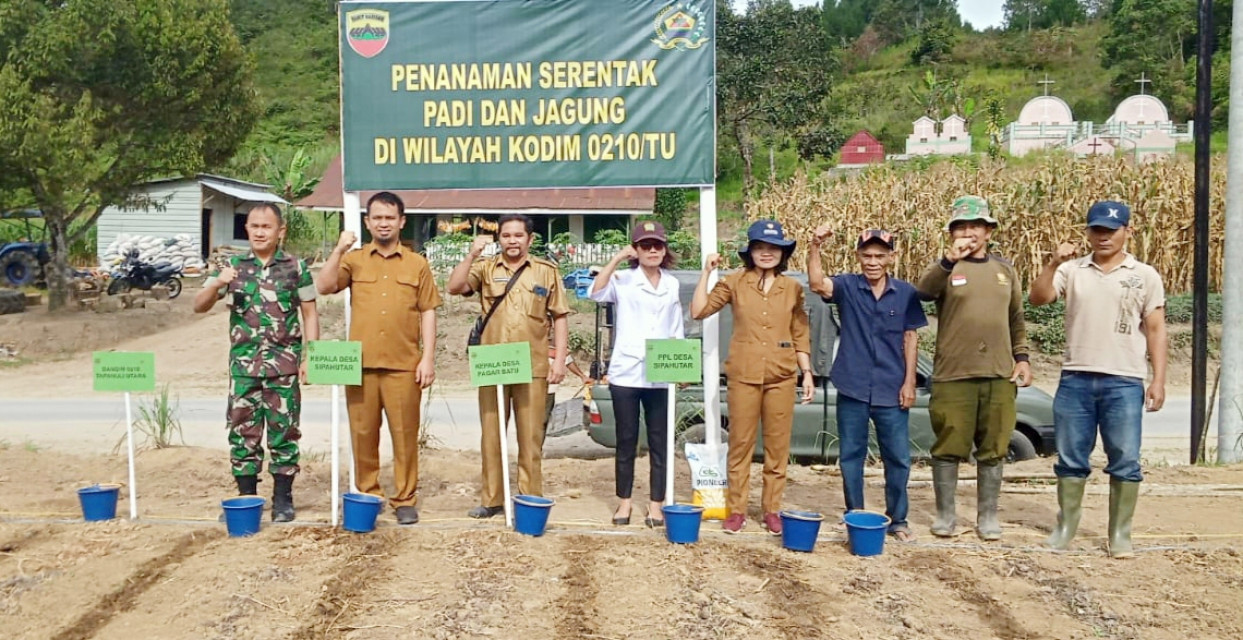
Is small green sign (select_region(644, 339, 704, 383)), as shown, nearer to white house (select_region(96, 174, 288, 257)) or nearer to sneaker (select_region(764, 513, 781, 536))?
sneaker (select_region(764, 513, 781, 536))

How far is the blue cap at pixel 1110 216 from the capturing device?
532 cm

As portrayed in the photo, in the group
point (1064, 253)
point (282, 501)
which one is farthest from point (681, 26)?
point (282, 501)

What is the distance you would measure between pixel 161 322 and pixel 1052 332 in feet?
54.0

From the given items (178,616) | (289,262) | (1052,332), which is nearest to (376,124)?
(289,262)

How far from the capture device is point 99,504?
595cm

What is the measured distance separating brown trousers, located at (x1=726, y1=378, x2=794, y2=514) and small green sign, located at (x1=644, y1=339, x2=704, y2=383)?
367mm

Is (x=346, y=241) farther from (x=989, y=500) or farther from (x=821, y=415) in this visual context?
(x=821, y=415)

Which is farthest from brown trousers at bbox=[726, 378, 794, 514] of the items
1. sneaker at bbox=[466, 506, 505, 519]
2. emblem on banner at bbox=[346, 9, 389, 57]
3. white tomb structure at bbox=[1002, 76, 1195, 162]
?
white tomb structure at bbox=[1002, 76, 1195, 162]

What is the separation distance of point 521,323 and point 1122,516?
135 inches

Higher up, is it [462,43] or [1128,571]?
[462,43]

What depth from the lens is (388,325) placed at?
579 cm

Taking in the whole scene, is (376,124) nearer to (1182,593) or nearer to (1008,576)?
(1008,576)

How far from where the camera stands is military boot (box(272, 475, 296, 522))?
5.95 metres

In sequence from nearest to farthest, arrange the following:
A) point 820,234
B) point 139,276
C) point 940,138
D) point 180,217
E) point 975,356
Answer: point 820,234
point 975,356
point 139,276
point 180,217
point 940,138
